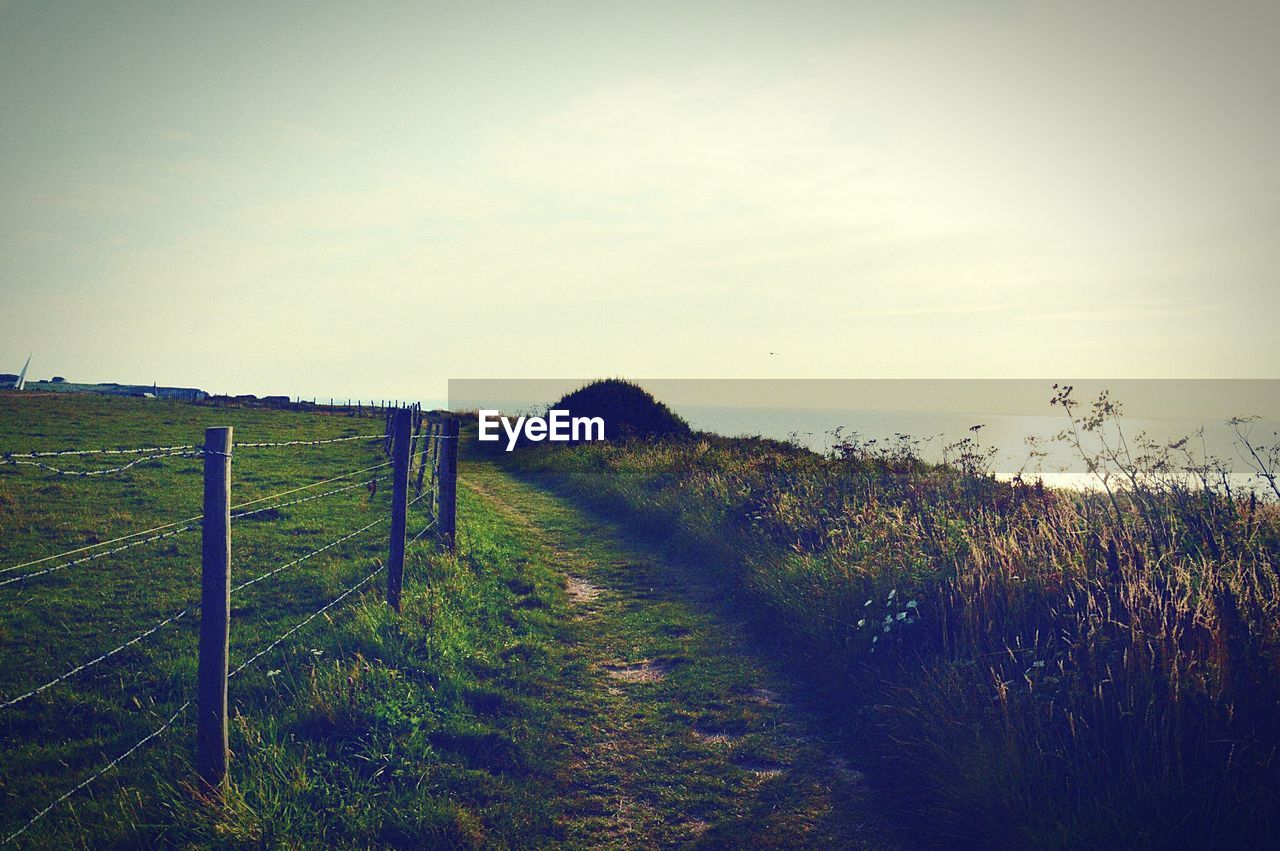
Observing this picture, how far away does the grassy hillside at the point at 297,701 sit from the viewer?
4543 mm

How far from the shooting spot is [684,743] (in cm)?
585

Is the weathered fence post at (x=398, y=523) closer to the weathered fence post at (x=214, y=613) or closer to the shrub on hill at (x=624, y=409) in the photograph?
the weathered fence post at (x=214, y=613)

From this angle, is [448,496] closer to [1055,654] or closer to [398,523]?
[398,523]

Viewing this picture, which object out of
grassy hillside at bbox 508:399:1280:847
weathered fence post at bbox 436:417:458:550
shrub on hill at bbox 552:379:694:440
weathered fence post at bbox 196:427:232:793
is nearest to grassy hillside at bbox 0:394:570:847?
weathered fence post at bbox 196:427:232:793

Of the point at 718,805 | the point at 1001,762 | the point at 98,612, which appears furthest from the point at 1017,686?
the point at 98,612

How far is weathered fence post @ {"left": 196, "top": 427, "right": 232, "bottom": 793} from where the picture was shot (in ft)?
15.2

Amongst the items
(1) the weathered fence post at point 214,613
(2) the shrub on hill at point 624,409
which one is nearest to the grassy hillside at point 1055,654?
(1) the weathered fence post at point 214,613

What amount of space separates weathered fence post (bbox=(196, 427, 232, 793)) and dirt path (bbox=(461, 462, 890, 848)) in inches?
89.9

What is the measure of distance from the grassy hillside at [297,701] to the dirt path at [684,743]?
1.34 ft

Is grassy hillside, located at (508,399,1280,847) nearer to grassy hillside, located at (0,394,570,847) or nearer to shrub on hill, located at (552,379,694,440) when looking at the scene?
grassy hillside, located at (0,394,570,847)

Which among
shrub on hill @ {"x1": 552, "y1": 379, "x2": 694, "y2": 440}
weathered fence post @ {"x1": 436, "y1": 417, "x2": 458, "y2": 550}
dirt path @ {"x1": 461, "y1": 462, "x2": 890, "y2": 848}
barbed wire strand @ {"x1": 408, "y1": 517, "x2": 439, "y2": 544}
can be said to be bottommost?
dirt path @ {"x1": 461, "y1": 462, "x2": 890, "y2": 848}

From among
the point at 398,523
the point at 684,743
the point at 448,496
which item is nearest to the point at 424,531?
the point at 448,496

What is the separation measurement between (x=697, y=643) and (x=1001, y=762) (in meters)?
3.98

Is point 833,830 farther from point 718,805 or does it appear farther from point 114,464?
point 114,464
